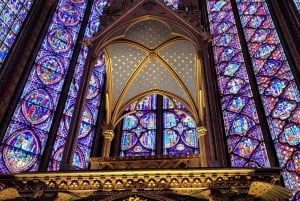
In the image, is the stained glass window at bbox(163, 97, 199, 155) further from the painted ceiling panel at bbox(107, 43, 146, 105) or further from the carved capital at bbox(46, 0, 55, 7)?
the carved capital at bbox(46, 0, 55, 7)

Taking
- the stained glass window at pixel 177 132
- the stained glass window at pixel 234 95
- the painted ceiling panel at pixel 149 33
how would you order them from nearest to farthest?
1. the painted ceiling panel at pixel 149 33
2. the stained glass window at pixel 234 95
3. the stained glass window at pixel 177 132

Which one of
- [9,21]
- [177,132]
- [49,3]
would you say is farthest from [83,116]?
[49,3]

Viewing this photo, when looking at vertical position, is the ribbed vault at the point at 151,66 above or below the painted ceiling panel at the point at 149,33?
below

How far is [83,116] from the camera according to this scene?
11203 mm

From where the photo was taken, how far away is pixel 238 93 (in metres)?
10.8

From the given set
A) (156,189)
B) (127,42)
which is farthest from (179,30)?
(156,189)

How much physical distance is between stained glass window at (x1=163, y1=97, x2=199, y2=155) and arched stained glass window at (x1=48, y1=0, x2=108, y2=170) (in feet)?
7.05

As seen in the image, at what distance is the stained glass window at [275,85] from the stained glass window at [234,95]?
38 centimetres

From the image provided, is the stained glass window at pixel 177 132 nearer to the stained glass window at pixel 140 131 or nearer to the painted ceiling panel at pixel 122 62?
the stained glass window at pixel 140 131

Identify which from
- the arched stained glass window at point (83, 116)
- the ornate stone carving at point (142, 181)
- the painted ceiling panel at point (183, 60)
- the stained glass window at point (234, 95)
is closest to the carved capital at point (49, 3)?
the arched stained glass window at point (83, 116)

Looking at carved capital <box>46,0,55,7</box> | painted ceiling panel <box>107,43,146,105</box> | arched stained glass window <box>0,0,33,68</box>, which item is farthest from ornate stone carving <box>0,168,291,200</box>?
carved capital <box>46,0,55,7</box>

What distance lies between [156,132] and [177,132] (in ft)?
2.06

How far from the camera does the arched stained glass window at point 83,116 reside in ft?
33.0

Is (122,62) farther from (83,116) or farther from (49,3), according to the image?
(49,3)
